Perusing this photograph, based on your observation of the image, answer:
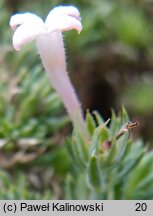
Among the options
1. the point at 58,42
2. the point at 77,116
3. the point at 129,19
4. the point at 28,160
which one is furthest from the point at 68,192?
the point at 129,19

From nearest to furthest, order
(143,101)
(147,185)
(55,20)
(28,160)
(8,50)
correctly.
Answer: (55,20), (147,185), (28,160), (8,50), (143,101)

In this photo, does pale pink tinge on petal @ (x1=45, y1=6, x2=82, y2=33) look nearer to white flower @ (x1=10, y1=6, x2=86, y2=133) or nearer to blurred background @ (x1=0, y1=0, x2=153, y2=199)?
white flower @ (x1=10, y1=6, x2=86, y2=133)

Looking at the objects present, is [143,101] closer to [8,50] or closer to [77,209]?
[8,50]

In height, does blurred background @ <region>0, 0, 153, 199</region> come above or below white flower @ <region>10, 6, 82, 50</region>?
above

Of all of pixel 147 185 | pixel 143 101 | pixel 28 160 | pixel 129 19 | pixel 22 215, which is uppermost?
pixel 129 19

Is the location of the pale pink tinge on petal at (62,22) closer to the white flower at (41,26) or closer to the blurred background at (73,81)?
the white flower at (41,26)

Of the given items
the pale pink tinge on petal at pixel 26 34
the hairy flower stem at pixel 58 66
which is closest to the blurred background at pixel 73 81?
the hairy flower stem at pixel 58 66

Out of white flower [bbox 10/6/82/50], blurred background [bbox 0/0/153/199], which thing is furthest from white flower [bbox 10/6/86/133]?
blurred background [bbox 0/0/153/199]
